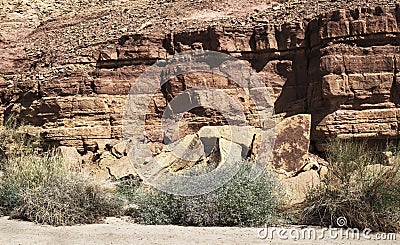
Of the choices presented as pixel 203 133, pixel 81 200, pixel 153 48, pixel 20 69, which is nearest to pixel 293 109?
pixel 203 133

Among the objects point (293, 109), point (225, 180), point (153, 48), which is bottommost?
point (225, 180)

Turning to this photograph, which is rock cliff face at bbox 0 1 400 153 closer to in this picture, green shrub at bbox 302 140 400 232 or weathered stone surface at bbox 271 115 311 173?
weathered stone surface at bbox 271 115 311 173

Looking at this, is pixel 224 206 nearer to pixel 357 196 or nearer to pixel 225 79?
pixel 357 196

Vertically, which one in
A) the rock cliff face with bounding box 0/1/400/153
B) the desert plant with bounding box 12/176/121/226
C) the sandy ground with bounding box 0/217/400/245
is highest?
the rock cliff face with bounding box 0/1/400/153

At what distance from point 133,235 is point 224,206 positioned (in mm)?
2148

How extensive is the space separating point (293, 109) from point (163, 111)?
558cm

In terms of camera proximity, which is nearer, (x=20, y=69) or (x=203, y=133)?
(x=203, y=133)

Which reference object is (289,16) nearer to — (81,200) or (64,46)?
(64,46)

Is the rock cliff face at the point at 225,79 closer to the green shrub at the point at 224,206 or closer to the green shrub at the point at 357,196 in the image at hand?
the green shrub at the point at 357,196

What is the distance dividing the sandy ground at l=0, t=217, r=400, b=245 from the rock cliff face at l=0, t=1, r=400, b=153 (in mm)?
9333

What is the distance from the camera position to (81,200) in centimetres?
1146

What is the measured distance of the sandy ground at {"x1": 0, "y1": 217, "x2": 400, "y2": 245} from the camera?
9.07m

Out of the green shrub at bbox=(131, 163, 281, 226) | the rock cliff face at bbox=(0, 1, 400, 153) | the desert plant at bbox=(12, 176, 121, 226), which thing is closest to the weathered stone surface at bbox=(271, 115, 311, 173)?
the rock cliff face at bbox=(0, 1, 400, 153)

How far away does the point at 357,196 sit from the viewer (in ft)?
34.1
